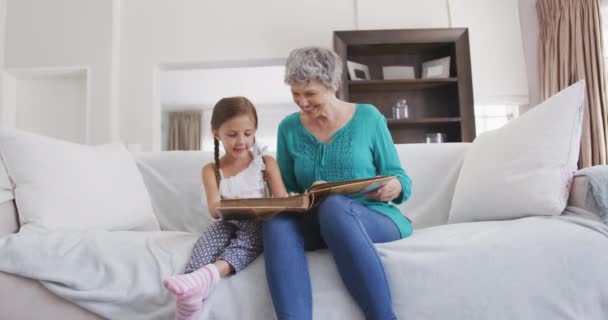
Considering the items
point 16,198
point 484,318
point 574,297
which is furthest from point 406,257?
point 16,198

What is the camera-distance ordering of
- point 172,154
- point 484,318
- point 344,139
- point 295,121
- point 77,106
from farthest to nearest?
point 77,106
point 172,154
point 295,121
point 344,139
point 484,318

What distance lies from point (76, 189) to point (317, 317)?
36.2 inches

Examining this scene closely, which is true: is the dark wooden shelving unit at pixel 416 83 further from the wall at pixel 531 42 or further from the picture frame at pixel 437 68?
the wall at pixel 531 42

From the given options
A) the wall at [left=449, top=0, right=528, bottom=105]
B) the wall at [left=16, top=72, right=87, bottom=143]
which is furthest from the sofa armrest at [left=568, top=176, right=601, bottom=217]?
the wall at [left=16, top=72, right=87, bottom=143]

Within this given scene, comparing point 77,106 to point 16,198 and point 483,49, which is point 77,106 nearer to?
point 16,198

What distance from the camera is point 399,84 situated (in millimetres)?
3477

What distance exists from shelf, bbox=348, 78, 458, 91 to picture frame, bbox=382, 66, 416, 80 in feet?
0.22

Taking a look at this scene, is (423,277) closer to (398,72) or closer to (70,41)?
(398,72)

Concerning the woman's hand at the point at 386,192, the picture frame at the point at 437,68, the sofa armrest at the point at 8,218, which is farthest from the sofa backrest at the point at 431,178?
the picture frame at the point at 437,68

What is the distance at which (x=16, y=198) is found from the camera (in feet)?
4.40

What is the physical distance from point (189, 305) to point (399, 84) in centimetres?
286

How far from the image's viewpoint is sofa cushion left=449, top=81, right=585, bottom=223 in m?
1.31

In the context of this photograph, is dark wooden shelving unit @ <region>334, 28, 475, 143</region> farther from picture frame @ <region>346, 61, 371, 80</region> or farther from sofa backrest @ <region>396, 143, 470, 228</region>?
sofa backrest @ <region>396, 143, 470, 228</region>

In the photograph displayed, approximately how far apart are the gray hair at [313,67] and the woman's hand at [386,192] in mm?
386
